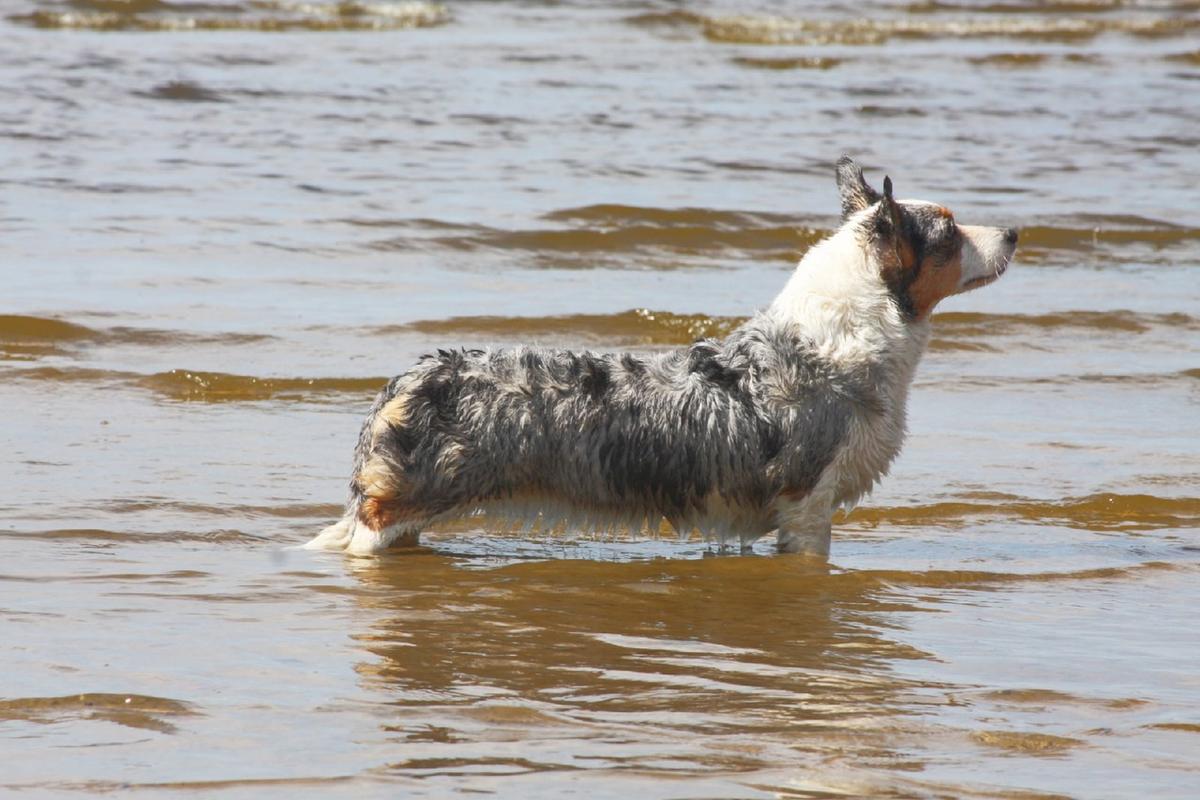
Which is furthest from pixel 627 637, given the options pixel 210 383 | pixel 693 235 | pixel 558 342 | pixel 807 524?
pixel 693 235

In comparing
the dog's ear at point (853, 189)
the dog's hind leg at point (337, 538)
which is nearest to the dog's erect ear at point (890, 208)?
the dog's ear at point (853, 189)

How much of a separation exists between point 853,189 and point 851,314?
618mm

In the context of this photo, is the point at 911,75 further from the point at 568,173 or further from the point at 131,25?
the point at 131,25

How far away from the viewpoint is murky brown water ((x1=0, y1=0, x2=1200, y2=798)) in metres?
5.14

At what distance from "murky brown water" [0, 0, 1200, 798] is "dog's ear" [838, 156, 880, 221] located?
1.51 metres

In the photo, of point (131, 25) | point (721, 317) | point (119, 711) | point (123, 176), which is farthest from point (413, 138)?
point (119, 711)

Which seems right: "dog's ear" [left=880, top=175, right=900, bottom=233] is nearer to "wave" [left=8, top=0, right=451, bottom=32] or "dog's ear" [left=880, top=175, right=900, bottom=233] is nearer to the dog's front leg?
the dog's front leg

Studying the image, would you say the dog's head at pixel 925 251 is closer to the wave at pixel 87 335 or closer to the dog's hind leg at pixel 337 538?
the dog's hind leg at pixel 337 538

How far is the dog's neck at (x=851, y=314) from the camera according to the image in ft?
24.2

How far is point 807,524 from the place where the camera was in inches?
289

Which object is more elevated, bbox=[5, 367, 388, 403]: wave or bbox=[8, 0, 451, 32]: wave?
bbox=[8, 0, 451, 32]: wave

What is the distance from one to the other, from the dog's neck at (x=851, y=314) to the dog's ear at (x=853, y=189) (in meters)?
0.24

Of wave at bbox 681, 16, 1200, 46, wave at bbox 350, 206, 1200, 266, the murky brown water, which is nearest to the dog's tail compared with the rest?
the murky brown water

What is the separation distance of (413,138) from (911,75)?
26.7 feet
